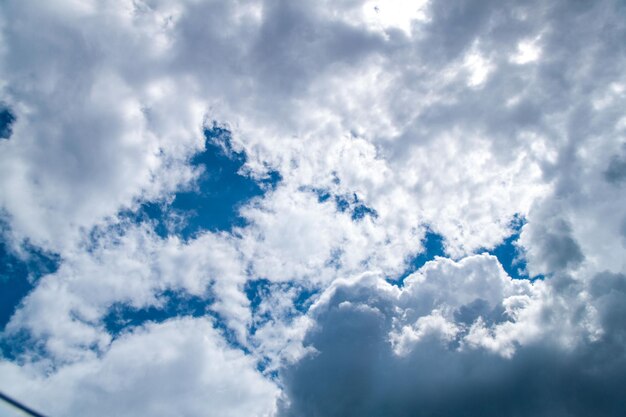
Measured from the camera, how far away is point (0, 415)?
11.0 m

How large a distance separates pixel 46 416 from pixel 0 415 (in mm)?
1504

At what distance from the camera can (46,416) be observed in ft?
37.7
